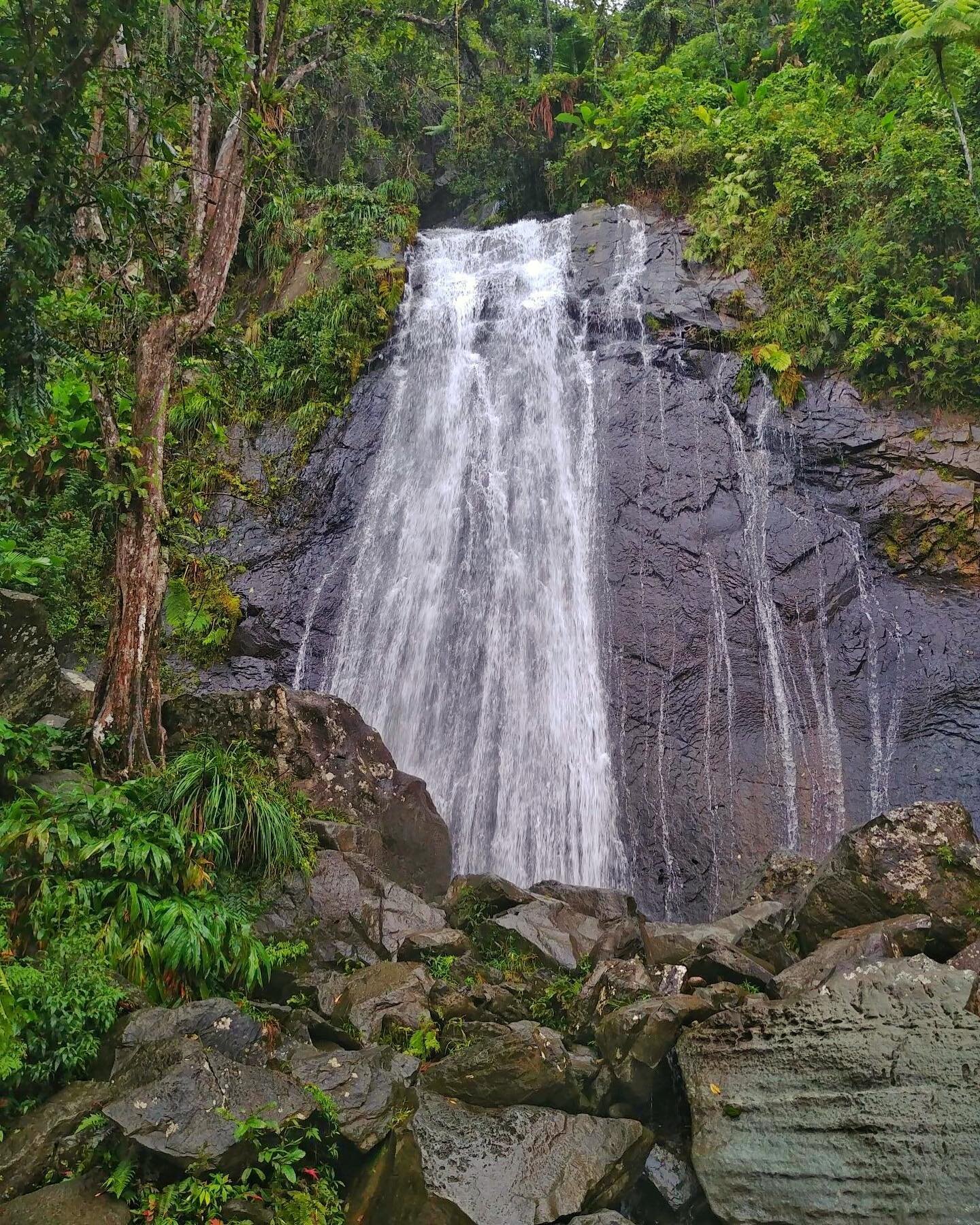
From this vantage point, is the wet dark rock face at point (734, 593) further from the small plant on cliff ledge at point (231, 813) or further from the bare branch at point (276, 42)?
the bare branch at point (276, 42)

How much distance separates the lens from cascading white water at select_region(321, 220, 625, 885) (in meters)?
10.0

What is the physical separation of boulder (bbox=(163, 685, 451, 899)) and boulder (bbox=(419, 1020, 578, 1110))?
3.09 m

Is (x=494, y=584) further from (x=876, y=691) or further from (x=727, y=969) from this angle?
(x=727, y=969)

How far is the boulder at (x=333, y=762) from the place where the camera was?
7449 mm

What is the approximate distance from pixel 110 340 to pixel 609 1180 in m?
7.41

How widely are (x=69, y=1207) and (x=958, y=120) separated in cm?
1460

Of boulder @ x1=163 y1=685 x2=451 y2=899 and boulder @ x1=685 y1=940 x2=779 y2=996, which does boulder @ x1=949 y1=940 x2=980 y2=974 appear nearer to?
boulder @ x1=685 y1=940 x2=779 y2=996

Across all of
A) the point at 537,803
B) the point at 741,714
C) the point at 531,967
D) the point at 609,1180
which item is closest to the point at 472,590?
the point at 537,803

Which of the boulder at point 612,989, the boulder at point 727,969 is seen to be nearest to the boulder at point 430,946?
the boulder at point 612,989

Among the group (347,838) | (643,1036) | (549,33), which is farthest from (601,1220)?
(549,33)

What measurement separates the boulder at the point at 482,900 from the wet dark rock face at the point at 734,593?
9.74 feet

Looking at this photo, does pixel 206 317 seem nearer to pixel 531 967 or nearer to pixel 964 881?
pixel 531 967

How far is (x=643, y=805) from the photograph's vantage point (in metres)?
9.75

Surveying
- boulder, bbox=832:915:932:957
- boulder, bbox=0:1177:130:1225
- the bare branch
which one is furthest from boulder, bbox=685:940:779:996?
the bare branch
